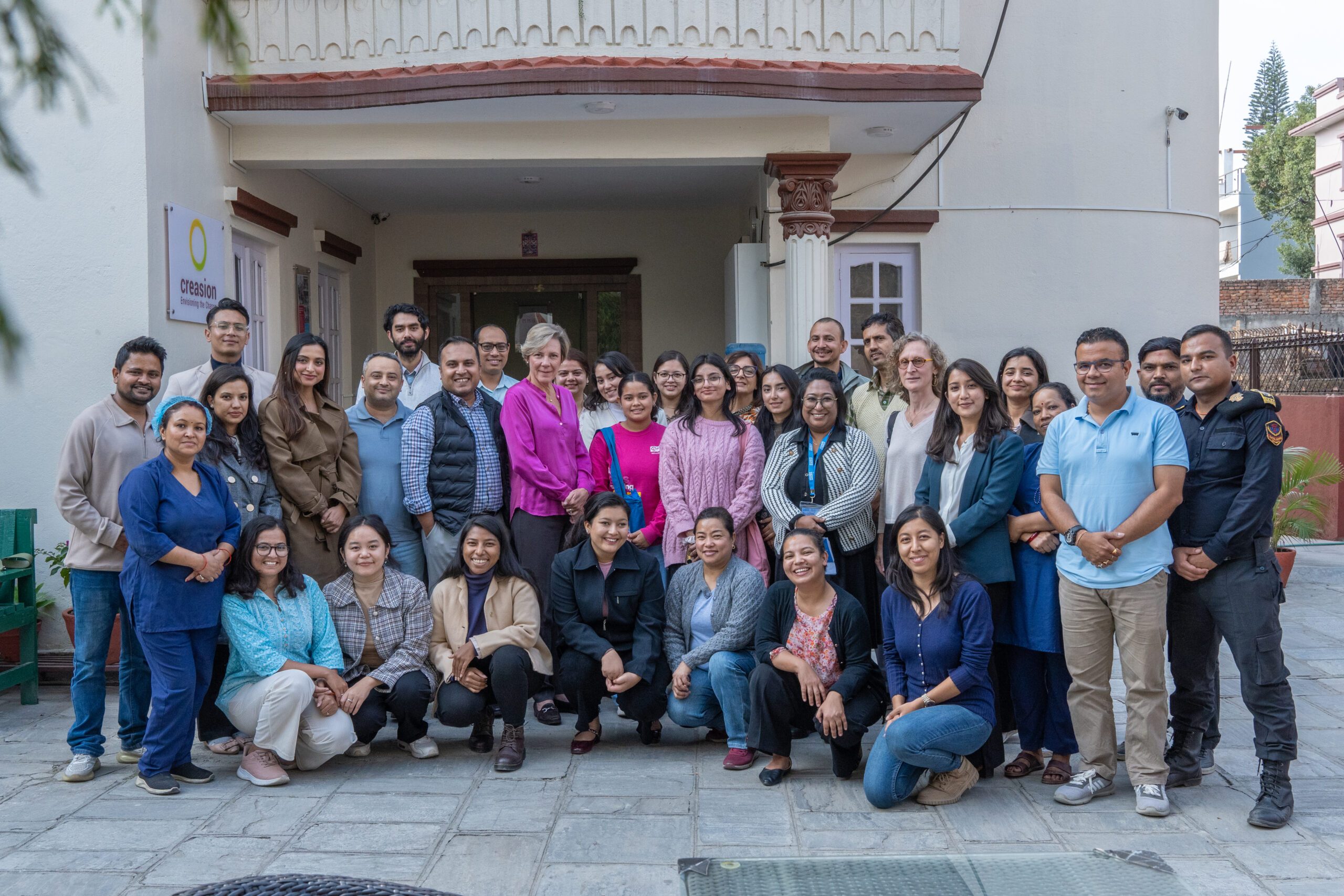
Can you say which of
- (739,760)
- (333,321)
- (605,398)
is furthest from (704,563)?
(333,321)

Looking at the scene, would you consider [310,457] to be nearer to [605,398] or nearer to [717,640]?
[605,398]

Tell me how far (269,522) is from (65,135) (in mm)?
3128

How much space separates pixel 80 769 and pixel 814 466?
3.27 metres

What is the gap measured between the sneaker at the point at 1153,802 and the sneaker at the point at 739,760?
1.47 meters

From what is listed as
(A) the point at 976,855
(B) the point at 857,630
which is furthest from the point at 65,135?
(A) the point at 976,855

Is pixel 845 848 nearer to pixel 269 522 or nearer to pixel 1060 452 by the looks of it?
pixel 1060 452

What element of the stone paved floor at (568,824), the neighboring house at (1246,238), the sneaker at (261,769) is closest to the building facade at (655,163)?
the sneaker at (261,769)

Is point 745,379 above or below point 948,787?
above

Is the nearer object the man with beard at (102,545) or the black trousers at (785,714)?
the black trousers at (785,714)

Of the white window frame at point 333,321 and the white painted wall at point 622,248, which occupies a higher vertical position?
the white painted wall at point 622,248

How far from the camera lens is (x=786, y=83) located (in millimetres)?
6883

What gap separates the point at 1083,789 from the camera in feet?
13.2

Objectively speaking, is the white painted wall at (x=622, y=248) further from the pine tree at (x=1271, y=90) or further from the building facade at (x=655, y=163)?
the pine tree at (x=1271, y=90)

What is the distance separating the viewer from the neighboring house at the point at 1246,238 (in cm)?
4103
